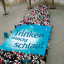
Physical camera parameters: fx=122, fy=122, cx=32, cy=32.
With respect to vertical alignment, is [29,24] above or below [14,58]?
above

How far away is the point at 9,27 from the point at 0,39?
3331mm

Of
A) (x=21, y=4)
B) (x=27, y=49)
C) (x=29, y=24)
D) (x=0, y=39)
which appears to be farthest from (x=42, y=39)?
(x=21, y=4)

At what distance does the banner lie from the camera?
524 inches

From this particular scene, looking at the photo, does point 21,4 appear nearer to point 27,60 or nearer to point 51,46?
point 51,46

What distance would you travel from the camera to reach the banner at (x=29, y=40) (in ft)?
43.6

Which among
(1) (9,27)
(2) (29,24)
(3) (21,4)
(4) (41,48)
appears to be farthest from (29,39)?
(3) (21,4)

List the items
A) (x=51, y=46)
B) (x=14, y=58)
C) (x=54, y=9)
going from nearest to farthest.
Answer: (x=14, y=58) < (x=51, y=46) < (x=54, y=9)

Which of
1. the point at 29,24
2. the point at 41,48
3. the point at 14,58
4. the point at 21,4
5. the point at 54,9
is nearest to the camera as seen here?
the point at 14,58

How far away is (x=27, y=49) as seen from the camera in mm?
13219

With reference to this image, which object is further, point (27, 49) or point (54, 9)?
point (54, 9)

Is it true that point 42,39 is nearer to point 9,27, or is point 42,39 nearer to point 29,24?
point 29,24

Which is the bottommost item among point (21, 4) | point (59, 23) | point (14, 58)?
point (14, 58)

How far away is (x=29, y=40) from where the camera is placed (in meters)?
14.7

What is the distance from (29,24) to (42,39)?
417 cm
